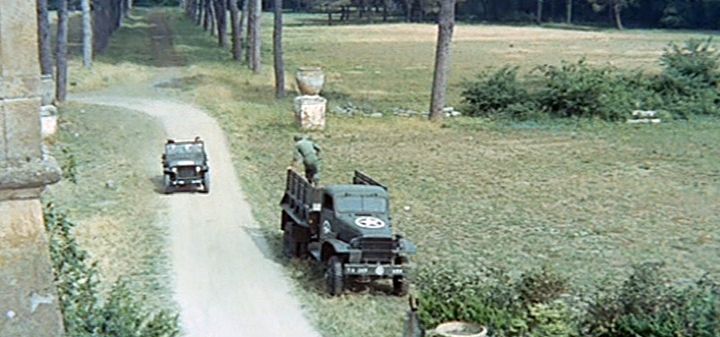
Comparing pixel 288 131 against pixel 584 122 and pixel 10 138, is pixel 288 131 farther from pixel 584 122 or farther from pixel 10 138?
pixel 10 138

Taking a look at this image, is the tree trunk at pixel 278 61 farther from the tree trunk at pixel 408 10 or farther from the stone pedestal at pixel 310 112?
the tree trunk at pixel 408 10

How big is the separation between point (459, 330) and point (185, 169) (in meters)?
11.2

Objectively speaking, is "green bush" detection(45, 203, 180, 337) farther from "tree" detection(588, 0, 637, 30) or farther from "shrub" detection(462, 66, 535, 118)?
"tree" detection(588, 0, 637, 30)

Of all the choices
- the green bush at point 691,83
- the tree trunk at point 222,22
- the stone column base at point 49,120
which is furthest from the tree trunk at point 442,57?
the tree trunk at point 222,22

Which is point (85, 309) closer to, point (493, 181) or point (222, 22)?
point (493, 181)

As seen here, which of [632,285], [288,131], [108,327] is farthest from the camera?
[288,131]

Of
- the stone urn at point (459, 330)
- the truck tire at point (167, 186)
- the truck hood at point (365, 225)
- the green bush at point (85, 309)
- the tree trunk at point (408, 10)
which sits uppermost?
the green bush at point (85, 309)

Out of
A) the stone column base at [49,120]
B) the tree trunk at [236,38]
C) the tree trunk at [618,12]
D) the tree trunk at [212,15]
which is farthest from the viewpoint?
the tree trunk at [618,12]

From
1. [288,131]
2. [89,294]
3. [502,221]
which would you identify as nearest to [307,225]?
[502,221]

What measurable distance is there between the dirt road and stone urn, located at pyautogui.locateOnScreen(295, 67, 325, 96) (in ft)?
21.6

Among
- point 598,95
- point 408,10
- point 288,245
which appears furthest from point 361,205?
point 408,10

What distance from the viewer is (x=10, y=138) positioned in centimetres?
417

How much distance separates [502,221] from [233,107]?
16368 millimetres

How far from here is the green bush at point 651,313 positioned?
9.62m
